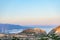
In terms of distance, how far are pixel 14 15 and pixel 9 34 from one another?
0.22 metres

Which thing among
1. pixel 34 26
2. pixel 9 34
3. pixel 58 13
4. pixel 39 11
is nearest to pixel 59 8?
pixel 58 13

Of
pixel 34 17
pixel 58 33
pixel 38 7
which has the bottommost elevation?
pixel 58 33

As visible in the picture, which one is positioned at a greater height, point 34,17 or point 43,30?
point 34,17

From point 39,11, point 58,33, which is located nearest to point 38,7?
point 39,11

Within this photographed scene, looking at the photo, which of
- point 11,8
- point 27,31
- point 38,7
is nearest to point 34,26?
point 27,31

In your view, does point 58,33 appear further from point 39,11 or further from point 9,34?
point 9,34

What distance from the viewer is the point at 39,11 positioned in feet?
4.99

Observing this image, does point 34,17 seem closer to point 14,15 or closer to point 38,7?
point 38,7

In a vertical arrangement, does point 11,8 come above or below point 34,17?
above

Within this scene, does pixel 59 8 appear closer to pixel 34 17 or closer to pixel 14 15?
pixel 34 17

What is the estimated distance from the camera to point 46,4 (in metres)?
1.53

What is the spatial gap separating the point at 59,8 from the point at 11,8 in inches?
21.0

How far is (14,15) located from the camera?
150 centimetres

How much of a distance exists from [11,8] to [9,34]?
29cm
